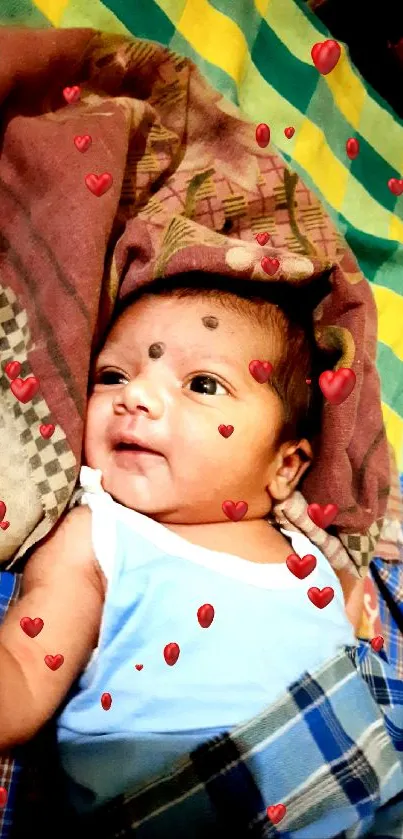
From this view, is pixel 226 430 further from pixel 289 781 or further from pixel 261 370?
pixel 289 781

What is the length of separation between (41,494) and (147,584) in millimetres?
100

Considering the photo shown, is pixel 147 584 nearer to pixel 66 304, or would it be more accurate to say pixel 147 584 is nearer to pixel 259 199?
pixel 66 304

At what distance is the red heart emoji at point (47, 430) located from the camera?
1.75ft

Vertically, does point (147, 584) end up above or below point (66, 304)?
below

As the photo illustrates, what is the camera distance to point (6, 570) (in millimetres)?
549

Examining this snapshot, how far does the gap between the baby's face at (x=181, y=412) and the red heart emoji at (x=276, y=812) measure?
199 millimetres

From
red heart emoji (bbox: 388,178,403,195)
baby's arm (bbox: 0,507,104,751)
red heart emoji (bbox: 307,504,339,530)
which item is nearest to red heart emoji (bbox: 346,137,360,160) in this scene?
red heart emoji (bbox: 388,178,403,195)

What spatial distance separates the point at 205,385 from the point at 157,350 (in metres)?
0.04

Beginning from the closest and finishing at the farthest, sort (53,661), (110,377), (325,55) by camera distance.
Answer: (53,661), (110,377), (325,55)

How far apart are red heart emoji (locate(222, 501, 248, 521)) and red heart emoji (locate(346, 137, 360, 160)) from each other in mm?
443

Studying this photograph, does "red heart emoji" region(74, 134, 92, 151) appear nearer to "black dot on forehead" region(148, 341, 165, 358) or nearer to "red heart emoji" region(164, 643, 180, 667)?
"black dot on forehead" region(148, 341, 165, 358)

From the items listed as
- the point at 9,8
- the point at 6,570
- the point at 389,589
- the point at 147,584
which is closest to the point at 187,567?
the point at 147,584

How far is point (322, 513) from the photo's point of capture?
0.63m

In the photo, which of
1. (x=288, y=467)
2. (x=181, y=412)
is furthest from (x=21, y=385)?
(x=288, y=467)
